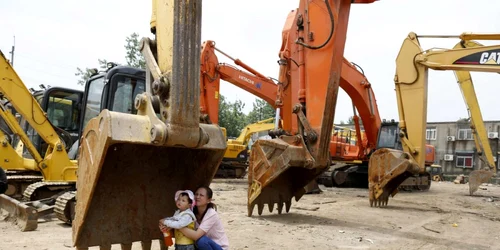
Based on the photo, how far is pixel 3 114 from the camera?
23.2 feet

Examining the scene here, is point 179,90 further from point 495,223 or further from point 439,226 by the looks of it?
point 495,223

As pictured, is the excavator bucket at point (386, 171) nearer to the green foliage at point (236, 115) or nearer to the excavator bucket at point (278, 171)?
the excavator bucket at point (278, 171)

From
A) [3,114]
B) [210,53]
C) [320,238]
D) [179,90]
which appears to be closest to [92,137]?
[179,90]

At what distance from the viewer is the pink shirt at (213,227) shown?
3104 mm

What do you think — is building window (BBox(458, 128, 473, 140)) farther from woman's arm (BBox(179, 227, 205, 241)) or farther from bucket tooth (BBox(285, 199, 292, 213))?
woman's arm (BBox(179, 227, 205, 241))

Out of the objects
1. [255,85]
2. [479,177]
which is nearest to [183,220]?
[255,85]

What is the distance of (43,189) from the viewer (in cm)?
638

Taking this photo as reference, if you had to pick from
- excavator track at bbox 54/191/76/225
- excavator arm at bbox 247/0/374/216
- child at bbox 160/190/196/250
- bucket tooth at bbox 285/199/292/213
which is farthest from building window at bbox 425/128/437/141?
child at bbox 160/190/196/250

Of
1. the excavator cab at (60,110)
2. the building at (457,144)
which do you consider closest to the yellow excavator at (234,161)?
the excavator cab at (60,110)

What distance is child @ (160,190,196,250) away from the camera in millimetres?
3020

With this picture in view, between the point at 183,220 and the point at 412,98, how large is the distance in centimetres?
692

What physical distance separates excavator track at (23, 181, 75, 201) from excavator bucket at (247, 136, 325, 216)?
276 centimetres

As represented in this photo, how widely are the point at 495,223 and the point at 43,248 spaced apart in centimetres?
710

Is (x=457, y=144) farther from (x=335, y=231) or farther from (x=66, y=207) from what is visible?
(x=66, y=207)
